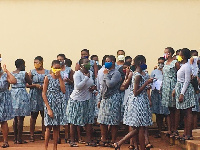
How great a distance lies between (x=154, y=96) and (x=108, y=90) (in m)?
1.88

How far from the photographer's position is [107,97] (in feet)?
34.7

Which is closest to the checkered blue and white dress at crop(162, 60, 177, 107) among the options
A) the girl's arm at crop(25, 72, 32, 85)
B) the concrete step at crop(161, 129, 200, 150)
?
the concrete step at crop(161, 129, 200, 150)

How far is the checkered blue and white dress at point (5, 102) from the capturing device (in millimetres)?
10555

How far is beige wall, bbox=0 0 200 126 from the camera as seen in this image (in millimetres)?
14164

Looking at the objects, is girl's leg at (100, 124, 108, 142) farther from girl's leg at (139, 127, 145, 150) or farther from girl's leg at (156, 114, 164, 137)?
girl's leg at (156, 114, 164, 137)

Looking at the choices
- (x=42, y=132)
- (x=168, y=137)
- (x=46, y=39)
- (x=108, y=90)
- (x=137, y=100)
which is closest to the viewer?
(x=137, y=100)

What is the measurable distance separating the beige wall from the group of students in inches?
73.1

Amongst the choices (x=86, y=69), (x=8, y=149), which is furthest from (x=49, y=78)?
(x=8, y=149)

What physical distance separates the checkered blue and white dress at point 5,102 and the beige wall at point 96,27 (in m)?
3.48

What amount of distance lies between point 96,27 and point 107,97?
160 inches

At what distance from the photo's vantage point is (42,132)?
12.1m

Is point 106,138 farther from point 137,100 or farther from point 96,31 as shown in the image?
point 96,31

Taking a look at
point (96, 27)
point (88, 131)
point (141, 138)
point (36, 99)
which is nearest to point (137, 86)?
point (141, 138)

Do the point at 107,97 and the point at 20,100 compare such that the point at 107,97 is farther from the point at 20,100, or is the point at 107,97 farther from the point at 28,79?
the point at 20,100
